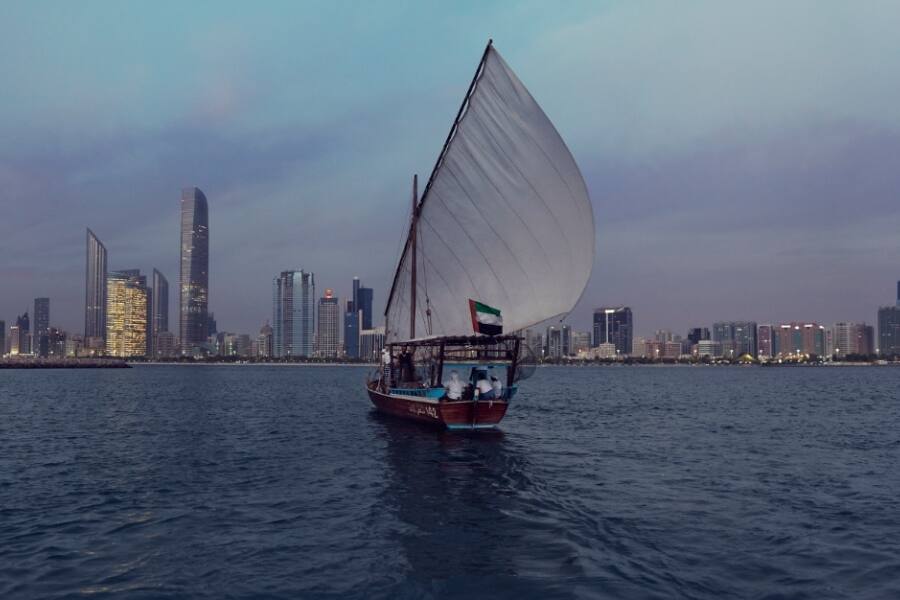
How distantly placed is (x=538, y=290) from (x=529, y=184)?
5465 millimetres

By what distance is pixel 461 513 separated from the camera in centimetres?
1916

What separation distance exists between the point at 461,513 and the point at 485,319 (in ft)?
52.5

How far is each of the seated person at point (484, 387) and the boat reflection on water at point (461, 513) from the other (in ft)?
8.03

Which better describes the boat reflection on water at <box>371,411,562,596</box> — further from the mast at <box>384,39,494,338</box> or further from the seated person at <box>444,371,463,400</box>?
the mast at <box>384,39,494,338</box>

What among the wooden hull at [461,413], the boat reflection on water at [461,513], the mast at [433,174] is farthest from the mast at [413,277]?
the boat reflection on water at [461,513]

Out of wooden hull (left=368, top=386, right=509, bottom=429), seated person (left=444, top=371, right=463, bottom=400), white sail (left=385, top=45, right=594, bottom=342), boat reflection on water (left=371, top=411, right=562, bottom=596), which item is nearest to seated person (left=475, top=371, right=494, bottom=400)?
wooden hull (left=368, top=386, right=509, bottom=429)

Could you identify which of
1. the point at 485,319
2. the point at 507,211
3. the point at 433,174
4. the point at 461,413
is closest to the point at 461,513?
the point at 485,319

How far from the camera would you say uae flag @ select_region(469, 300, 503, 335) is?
111ft

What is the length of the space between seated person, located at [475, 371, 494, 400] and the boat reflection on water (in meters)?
2.45

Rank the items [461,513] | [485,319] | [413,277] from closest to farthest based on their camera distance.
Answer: [461,513], [485,319], [413,277]

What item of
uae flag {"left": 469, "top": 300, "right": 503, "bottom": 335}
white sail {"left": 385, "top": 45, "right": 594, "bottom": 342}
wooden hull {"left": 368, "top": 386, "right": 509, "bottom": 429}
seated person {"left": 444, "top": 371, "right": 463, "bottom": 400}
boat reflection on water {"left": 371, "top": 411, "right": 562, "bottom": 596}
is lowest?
boat reflection on water {"left": 371, "top": 411, "right": 562, "bottom": 596}

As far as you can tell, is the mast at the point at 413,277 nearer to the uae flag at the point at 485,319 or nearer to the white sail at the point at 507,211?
the white sail at the point at 507,211

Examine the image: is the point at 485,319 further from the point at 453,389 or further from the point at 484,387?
the point at 453,389

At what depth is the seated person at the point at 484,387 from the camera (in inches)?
1407
